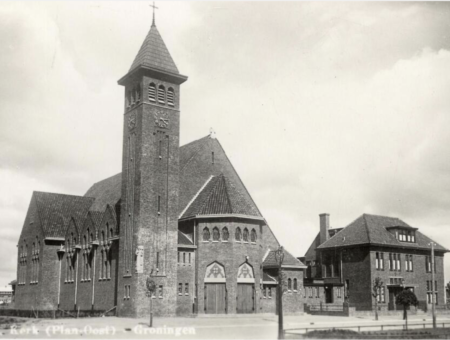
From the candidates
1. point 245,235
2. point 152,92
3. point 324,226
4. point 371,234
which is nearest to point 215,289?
point 245,235

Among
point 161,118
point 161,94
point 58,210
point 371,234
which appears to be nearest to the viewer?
point 161,118

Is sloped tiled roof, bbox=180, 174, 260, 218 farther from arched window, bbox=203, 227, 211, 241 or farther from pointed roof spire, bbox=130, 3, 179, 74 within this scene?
pointed roof spire, bbox=130, 3, 179, 74

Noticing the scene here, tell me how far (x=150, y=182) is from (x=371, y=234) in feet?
87.4

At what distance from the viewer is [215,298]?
46969mm

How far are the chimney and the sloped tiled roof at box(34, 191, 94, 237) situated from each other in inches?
1061

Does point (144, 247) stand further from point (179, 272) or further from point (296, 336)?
point (296, 336)

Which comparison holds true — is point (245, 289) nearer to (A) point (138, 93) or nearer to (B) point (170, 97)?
(B) point (170, 97)

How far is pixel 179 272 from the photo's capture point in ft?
154

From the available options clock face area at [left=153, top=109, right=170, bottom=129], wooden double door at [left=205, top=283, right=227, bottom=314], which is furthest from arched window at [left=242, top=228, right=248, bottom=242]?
clock face area at [left=153, top=109, right=170, bottom=129]

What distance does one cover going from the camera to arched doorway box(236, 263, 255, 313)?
156ft

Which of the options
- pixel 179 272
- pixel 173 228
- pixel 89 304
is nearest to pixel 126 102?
pixel 173 228

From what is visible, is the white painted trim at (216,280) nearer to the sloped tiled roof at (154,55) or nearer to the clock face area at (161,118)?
the clock face area at (161,118)

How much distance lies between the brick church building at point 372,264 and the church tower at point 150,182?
2105cm

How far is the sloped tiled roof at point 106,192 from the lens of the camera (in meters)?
61.6
